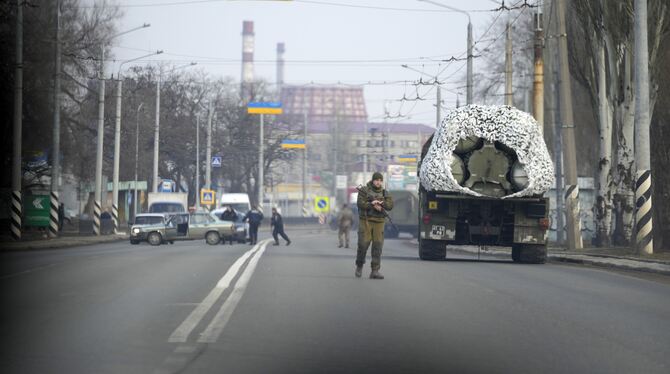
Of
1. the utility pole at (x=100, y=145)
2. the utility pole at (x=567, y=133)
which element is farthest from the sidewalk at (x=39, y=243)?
the utility pole at (x=567, y=133)

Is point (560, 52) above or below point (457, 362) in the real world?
above

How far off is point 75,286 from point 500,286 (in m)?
6.36

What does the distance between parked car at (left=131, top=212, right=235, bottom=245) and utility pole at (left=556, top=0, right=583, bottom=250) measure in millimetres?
18623

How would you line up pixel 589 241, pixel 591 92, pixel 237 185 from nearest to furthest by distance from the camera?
pixel 591 92
pixel 589 241
pixel 237 185

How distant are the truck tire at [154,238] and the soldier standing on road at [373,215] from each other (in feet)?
105

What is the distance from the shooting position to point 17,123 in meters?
43.3

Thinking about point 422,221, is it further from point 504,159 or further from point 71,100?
point 71,100

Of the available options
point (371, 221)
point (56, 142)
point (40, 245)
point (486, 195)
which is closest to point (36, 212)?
point (56, 142)

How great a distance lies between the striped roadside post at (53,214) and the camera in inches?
1924

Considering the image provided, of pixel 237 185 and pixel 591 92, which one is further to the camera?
pixel 237 185

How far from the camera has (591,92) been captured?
4019 cm

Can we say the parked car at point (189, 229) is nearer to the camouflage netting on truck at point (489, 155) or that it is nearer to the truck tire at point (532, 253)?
the truck tire at point (532, 253)

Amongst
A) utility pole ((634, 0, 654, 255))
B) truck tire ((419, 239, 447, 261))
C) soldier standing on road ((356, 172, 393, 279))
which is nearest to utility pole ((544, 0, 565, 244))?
utility pole ((634, 0, 654, 255))

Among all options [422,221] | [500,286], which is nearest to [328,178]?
[422,221]
